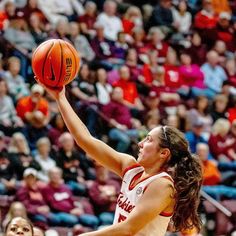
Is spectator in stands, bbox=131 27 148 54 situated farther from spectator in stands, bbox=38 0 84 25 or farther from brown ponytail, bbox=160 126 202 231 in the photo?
brown ponytail, bbox=160 126 202 231

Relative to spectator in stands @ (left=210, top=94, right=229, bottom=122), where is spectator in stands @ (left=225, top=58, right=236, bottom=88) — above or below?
above

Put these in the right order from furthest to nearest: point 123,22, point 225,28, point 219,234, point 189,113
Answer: point 225,28 → point 123,22 → point 189,113 → point 219,234

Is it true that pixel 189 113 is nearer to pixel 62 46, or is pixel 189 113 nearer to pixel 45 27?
pixel 45 27

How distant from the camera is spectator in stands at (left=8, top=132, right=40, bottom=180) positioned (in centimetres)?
940

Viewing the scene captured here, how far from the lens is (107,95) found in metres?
11.4

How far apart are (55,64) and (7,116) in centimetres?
564

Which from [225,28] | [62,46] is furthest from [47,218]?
[225,28]

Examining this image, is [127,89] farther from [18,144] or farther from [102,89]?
[18,144]

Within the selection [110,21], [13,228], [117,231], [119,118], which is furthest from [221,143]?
[117,231]

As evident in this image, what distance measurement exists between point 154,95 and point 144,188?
7731mm

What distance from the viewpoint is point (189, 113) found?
1177cm

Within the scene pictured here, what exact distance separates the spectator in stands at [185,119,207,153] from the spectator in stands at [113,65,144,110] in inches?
32.7

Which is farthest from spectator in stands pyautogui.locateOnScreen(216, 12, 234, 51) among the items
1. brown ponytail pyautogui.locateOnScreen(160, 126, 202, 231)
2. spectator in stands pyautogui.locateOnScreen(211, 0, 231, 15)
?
brown ponytail pyautogui.locateOnScreen(160, 126, 202, 231)

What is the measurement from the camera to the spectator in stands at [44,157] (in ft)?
31.6
